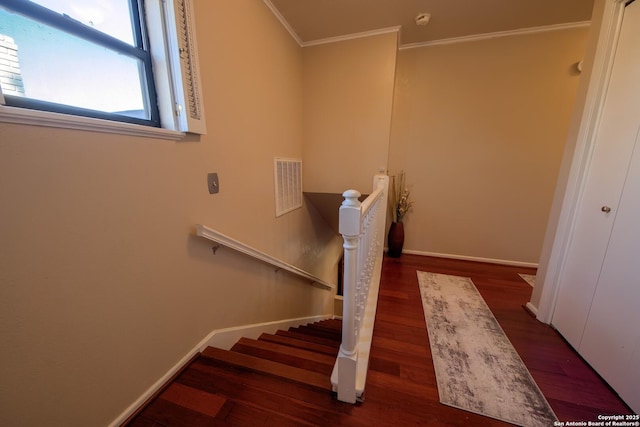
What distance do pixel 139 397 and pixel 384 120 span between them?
10.0 ft

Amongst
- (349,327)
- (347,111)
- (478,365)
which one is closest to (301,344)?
(349,327)

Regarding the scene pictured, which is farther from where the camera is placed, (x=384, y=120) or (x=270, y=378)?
(x=384, y=120)

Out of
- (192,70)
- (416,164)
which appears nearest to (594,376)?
(416,164)

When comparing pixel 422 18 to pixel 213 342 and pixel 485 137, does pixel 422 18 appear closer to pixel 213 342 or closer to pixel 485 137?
pixel 485 137

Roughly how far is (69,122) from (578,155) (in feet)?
9.30

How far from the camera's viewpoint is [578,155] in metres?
1.58

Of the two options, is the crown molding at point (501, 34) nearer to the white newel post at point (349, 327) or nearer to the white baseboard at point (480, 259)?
the white baseboard at point (480, 259)

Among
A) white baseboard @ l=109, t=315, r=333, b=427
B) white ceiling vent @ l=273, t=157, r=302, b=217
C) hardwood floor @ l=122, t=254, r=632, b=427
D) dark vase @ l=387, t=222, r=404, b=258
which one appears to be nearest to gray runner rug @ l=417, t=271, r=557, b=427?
hardwood floor @ l=122, t=254, r=632, b=427

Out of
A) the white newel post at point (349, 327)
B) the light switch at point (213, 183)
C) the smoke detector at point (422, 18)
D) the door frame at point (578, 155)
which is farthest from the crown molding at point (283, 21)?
the door frame at point (578, 155)

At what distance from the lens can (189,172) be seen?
51.4 inches

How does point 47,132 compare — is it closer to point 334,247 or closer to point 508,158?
point 508,158

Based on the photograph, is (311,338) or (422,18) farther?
(422,18)

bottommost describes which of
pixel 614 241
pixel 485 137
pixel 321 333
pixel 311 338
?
pixel 321 333

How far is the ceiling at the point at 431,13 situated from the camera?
2.10 metres
